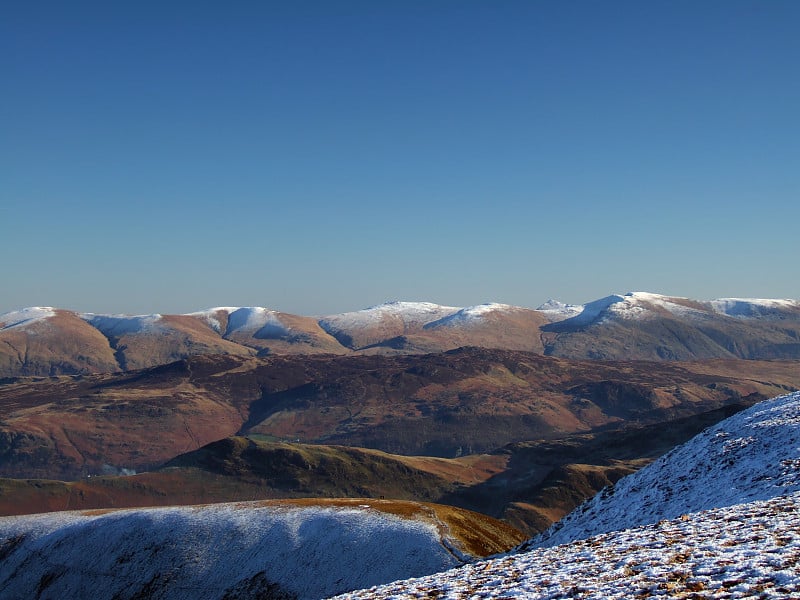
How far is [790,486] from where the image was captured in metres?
31.4

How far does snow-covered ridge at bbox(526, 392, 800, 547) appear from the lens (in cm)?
3425

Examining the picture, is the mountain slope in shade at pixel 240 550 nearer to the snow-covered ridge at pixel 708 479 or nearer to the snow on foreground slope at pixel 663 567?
the snow-covered ridge at pixel 708 479

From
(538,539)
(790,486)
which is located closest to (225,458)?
(538,539)

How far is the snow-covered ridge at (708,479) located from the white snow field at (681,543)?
10 cm

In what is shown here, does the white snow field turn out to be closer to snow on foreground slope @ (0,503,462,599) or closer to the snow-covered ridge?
the snow-covered ridge

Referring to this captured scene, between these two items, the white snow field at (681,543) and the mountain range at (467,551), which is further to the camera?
the mountain range at (467,551)

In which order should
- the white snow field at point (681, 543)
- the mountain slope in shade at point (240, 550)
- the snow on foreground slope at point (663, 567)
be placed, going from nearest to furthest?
the snow on foreground slope at point (663, 567) → the white snow field at point (681, 543) → the mountain slope in shade at point (240, 550)

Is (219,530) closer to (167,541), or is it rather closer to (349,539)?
(167,541)

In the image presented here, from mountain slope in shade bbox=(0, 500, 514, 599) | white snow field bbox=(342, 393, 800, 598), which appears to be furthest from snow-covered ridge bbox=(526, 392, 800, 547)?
mountain slope in shade bbox=(0, 500, 514, 599)

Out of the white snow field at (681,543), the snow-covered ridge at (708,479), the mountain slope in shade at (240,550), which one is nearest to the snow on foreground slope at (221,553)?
the mountain slope in shade at (240,550)

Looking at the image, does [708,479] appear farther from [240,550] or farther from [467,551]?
[240,550]

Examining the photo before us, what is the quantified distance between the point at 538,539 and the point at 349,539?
58.8 ft

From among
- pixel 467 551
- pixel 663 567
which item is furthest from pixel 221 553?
pixel 663 567

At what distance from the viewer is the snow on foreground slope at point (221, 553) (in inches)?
1925
